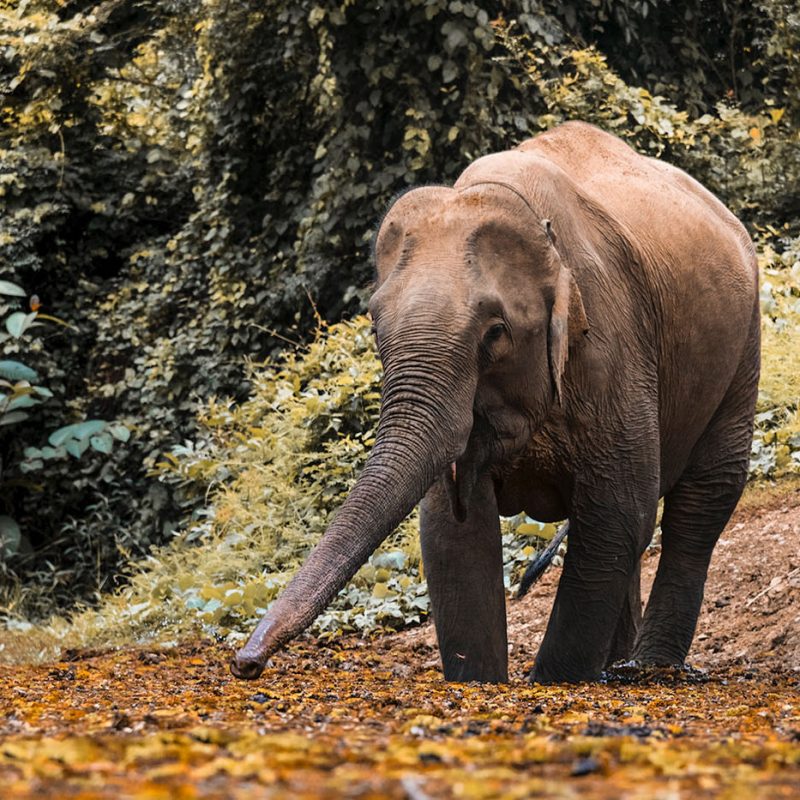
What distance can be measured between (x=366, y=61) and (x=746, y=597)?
6977 millimetres

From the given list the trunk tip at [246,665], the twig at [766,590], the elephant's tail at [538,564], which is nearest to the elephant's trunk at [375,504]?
the trunk tip at [246,665]

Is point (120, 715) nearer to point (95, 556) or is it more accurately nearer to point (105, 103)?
point (95, 556)

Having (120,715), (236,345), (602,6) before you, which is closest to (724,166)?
(602,6)

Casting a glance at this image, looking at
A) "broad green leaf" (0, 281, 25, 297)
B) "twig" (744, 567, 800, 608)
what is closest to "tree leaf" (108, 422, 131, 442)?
"broad green leaf" (0, 281, 25, 297)

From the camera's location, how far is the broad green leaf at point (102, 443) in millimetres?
13930

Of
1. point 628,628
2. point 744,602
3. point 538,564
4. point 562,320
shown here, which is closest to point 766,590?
point 744,602

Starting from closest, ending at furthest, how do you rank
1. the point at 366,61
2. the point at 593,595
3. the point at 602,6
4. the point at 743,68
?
1. the point at 593,595
2. the point at 366,61
3. the point at 602,6
4. the point at 743,68

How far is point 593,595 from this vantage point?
588 cm

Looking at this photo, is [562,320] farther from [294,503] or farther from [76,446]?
[76,446]

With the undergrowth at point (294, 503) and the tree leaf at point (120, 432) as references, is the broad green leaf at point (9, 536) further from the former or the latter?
the undergrowth at point (294, 503)

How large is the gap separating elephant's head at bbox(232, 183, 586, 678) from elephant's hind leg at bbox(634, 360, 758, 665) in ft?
6.01

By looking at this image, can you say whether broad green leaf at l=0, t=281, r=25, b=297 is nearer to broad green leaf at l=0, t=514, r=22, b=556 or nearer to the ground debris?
broad green leaf at l=0, t=514, r=22, b=556

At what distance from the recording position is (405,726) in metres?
3.70

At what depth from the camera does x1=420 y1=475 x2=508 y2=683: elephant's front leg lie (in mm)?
5762
